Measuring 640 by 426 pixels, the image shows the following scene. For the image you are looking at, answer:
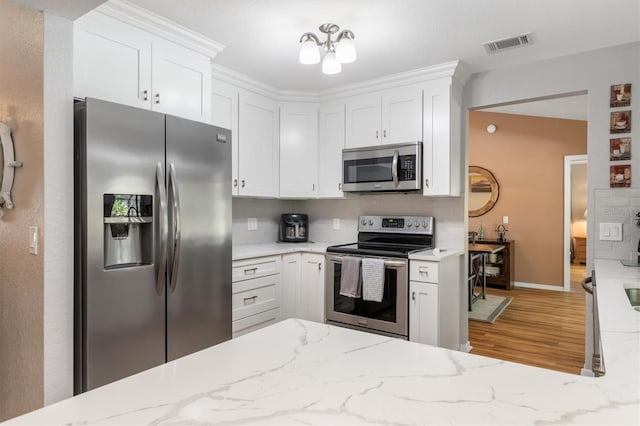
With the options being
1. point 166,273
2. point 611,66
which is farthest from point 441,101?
point 166,273

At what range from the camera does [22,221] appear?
6.06 feet

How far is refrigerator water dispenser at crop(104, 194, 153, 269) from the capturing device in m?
1.85

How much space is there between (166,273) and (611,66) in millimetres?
3205

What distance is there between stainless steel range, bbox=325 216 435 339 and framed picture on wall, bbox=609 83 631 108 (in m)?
1.52

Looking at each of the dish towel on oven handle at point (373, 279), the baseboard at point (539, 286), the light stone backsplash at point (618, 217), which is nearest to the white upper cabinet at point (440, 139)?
the dish towel on oven handle at point (373, 279)

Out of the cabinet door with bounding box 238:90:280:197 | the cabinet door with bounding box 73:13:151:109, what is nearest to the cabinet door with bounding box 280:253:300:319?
the cabinet door with bounding box 238:90:280:197

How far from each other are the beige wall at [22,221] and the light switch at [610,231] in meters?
3.33

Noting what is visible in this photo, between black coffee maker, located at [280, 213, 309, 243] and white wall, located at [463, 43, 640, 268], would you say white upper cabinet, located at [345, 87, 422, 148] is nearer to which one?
white wall, located at [463, 43, 640, 268]

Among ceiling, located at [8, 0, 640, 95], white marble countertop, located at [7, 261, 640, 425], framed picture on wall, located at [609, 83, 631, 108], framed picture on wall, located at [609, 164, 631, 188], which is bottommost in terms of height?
white marble countertop, located at [7, 261, 640, 425]

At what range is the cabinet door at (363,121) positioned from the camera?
11.3 ft

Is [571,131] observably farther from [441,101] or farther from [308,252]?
[308,252]

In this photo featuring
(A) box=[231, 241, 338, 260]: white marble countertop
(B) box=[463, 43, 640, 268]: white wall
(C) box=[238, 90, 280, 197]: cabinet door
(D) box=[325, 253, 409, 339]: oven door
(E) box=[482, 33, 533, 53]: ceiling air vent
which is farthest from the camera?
(C) box=[238, 90, 280, 197]: cabinet door

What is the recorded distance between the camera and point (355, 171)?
3.54 metres

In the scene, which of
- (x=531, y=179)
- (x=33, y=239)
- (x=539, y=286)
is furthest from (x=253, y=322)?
(x=531, y=179)
